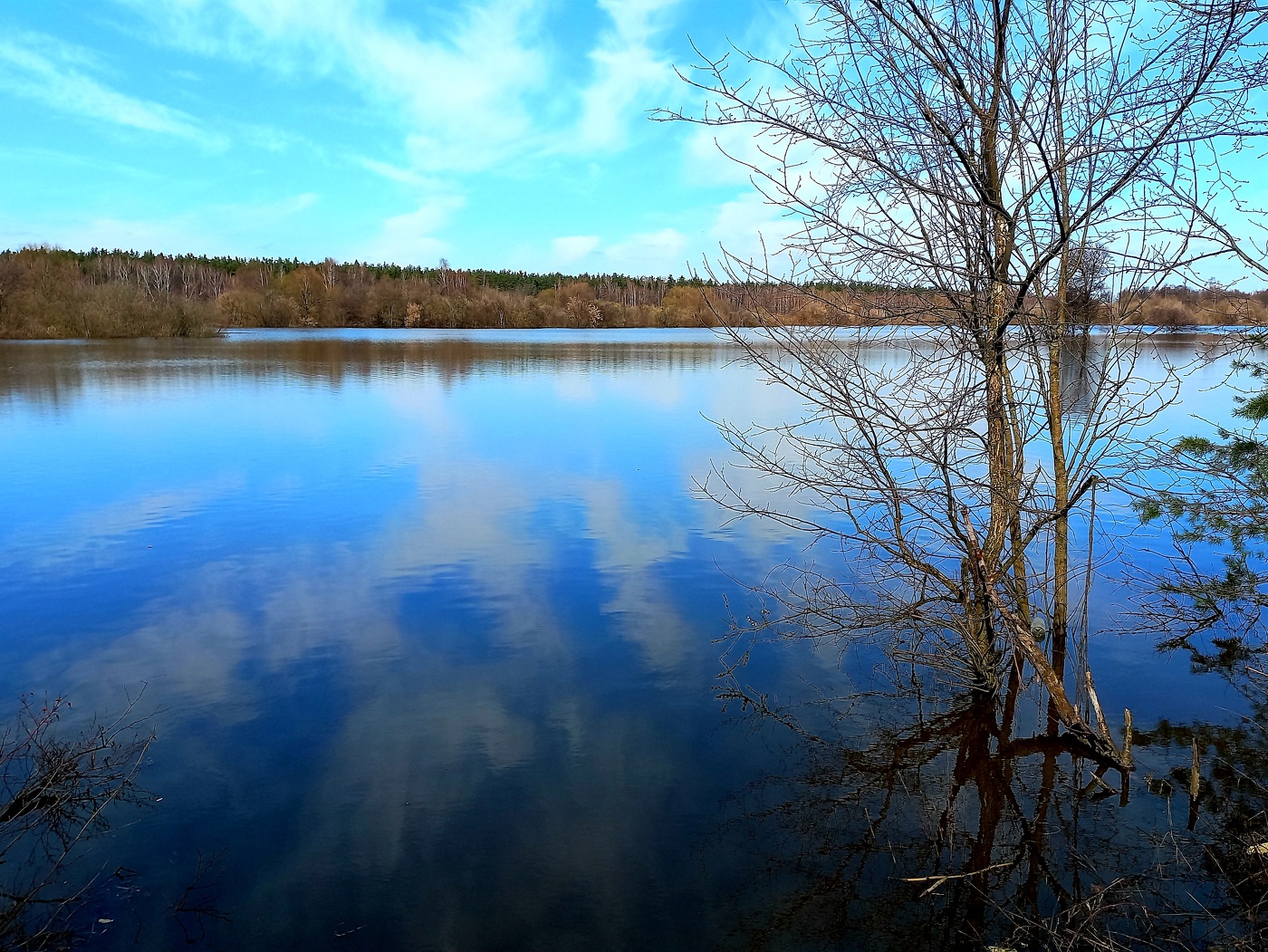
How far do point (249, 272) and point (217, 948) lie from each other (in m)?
111

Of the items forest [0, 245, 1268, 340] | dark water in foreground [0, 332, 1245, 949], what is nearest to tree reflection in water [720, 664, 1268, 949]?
dark water in foreground [0, 332, 1245, 949]

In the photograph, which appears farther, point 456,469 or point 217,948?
point 456,469

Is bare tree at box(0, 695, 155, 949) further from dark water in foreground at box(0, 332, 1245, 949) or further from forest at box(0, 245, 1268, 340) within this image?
forest at box(0, 245, 1268, 340)

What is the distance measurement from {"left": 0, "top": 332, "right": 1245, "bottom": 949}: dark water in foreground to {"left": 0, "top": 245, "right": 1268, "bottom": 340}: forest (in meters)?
2.75

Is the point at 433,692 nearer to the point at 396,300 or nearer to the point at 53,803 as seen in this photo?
the point at 53,803

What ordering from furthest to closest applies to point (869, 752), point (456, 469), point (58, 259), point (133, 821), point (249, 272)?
point (249, 272)
point (58, 259)
point (456, 469)
point (869, 752)
point (133, 821)

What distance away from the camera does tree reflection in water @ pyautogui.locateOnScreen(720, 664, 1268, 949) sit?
4109 millimetres

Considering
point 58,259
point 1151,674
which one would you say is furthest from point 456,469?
point 58,259

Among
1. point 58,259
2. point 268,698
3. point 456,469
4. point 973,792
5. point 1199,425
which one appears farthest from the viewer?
point 58,259

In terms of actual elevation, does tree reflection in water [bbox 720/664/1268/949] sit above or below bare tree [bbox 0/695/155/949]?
below

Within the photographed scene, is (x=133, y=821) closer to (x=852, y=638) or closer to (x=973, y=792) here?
(x=973, y=792)

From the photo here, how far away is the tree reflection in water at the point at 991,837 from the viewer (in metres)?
4.11

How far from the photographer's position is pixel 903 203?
540 centimetres

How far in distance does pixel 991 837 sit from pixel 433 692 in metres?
3.75
